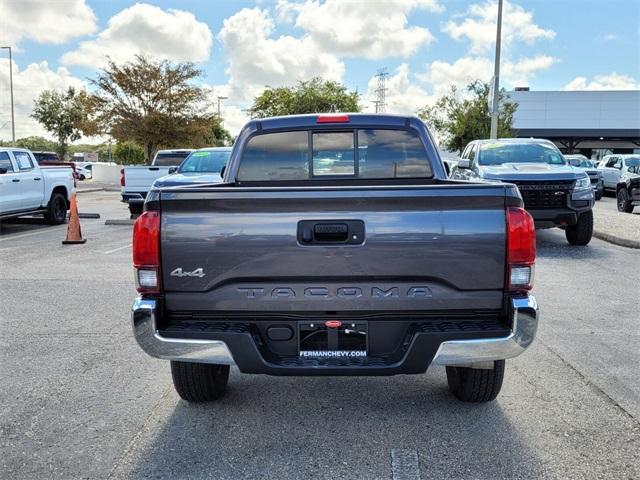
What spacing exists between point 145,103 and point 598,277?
108ft

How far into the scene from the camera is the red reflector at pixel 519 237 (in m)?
3.21

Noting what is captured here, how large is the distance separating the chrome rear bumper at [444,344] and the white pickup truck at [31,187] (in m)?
11.6

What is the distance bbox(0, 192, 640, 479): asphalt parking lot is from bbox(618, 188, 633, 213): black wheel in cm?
1298

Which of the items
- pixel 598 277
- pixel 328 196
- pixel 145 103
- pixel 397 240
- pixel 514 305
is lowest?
pixel 598 277

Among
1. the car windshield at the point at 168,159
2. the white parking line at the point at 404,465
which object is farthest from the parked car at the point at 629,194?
the white parking line at the point at 404,465

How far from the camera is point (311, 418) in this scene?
3.89 meters

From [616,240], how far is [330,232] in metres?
10.1

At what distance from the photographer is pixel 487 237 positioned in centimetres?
321

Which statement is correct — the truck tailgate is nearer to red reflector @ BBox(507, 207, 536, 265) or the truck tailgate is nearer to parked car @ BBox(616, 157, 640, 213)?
red reflector @ BBox(507, 207, 536, 265)

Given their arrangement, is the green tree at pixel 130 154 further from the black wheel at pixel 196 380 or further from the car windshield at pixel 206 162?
the black wheel at pixel 196 380

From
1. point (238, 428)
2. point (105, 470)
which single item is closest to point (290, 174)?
point (238, 428)

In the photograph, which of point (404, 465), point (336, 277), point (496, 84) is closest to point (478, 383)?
point (404, 465)

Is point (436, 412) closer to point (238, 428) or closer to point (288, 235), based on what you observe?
point (238, 428)

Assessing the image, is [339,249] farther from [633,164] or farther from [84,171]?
[84,171]
